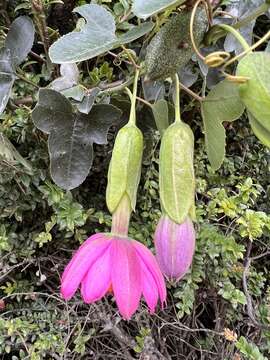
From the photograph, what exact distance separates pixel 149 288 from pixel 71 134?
22 centimetres

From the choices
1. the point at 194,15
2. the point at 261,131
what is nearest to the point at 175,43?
the point at 194,15

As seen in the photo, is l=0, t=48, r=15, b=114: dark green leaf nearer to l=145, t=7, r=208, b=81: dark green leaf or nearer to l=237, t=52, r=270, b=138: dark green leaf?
l=145, t=7, r=208, b=81: dark green leaf

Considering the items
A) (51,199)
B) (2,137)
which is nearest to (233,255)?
(51,199)

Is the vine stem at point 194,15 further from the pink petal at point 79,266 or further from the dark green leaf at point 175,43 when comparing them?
the pink petal at point 79,266

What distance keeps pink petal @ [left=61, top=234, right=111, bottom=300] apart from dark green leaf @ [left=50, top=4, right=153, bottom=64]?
6.4 inches

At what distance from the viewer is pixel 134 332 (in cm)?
90

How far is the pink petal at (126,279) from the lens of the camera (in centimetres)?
44

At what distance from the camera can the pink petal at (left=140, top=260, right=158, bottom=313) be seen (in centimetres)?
46

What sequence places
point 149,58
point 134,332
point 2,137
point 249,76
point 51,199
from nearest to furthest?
point 249,76, point 149,58, point 2,137, point 51,199, point 134,332

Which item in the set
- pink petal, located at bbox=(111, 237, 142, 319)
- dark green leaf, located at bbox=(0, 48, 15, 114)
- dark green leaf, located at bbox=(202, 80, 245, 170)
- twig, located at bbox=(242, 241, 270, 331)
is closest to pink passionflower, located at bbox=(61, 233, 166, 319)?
pink petal, located at bbox=(111, 237, 142, 319)

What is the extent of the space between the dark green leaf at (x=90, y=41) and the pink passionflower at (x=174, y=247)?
162 mm

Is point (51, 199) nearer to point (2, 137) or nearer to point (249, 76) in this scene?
point (2, 137)

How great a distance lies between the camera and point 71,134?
606mm

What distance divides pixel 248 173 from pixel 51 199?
0.40 meters
